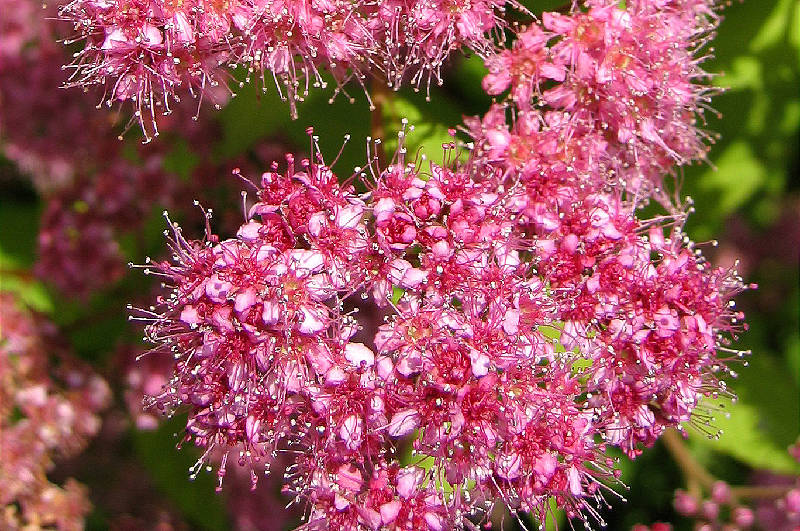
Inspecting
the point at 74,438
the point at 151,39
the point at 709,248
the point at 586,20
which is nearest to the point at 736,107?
the point at 709,248

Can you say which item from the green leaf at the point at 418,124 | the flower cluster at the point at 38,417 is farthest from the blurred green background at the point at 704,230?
the flower cluster at the point at 38,417

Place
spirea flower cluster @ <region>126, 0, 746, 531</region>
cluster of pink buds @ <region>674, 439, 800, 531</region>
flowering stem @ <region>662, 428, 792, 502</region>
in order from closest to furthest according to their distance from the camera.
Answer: spirea flower cluster @ <region>126, 0, 746, 531</region>, cluster of pink buds @ <region>674, 439, 800, 531</region>, flowering stem @ <region>662, 428, 792, 502</region>

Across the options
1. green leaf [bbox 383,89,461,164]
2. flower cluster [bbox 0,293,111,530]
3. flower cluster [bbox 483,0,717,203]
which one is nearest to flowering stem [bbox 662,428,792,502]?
flower cluster [bbox 483,0,717,203]

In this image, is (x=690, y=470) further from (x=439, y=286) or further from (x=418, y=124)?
(x=418, y=124)

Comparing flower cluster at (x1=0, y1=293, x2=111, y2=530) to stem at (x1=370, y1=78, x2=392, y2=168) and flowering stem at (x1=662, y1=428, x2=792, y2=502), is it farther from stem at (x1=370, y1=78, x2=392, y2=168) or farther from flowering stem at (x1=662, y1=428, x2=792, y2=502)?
flowering stem at (x1=662, y1=428, x2=792, y2=502)

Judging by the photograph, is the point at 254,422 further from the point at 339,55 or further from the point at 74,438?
the point at 74,438
